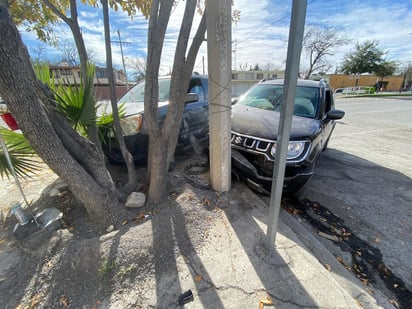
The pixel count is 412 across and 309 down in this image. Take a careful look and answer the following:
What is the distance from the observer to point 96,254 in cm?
177

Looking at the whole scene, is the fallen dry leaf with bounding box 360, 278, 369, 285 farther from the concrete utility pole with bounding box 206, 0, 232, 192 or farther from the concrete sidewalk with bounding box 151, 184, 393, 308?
the concrete utility pole with bounding box 206, 0, 232, 192

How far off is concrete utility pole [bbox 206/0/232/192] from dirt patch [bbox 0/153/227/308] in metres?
0.40

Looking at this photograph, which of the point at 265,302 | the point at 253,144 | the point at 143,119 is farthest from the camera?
the point at 143,119

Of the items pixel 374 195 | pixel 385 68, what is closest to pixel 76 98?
pixel 374 195

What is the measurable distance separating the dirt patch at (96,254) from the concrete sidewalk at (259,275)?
0.51 feet

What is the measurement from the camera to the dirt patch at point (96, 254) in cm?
153

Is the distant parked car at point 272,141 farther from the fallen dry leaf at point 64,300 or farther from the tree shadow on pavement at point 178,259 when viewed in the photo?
the fallen dry leaf at point 64,300

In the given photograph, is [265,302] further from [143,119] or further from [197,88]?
[197,88]

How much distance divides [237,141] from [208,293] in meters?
1.82

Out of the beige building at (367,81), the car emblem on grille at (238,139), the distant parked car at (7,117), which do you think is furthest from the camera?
the beige building at (367,81)

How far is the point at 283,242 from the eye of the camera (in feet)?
6.42

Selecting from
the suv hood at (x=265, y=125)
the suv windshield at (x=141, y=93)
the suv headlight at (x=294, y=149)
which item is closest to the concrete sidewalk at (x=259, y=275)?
the suv headlight at (x=294, y=149)

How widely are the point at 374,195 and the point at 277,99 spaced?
2.22 metres

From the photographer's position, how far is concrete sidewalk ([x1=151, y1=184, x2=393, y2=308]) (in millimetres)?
1459
